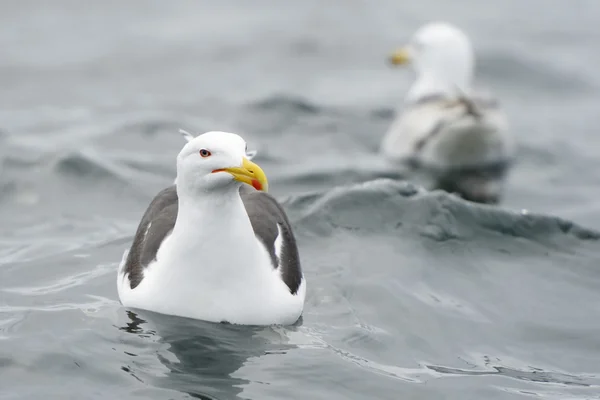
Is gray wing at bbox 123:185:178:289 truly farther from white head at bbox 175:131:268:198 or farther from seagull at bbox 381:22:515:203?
seagull at bbox 381:22:515:203

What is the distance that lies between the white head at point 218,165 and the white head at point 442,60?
29.6 ft

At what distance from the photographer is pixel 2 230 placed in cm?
1145

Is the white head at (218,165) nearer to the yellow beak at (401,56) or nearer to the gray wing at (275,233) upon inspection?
the gray wing at (275,233)

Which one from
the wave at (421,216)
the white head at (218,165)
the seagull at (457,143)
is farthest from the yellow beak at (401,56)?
the white head at (218,165)

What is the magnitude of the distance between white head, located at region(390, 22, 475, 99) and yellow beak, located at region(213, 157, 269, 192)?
9.20 m

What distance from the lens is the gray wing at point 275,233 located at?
8906 millimetres

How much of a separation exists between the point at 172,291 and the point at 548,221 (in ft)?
15.5

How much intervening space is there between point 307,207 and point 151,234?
303 centimetres

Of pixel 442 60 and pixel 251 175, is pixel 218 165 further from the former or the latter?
pixel 442 60

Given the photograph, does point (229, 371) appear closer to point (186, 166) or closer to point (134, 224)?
point (186, 166)

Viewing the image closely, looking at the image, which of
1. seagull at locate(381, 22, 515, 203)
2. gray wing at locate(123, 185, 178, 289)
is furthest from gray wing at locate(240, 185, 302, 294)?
seagull at locate(381, 22, 515, 203)

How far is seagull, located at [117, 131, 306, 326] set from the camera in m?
8.01

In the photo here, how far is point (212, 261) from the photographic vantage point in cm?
840

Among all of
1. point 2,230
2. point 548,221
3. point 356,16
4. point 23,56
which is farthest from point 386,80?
point 2,230
